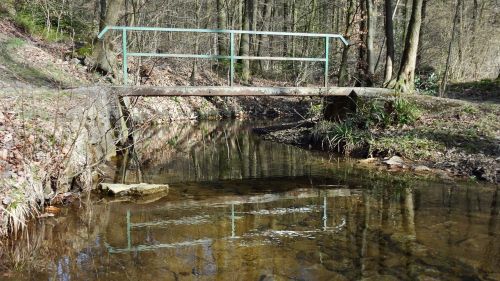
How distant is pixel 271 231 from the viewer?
6.44 metres

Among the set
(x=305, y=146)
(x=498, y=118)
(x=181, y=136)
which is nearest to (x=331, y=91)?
(x=305, y=146)

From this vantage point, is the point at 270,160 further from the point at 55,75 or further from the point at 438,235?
the point at 55,75

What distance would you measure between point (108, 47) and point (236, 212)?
34.4 feet

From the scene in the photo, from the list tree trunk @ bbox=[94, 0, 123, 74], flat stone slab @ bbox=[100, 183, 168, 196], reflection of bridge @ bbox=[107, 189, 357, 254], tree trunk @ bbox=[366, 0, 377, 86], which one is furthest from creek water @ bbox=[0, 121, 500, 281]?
tree trunk @ bbox=[94, 0, 123, 74]

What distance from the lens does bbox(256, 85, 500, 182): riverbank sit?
32.7ft

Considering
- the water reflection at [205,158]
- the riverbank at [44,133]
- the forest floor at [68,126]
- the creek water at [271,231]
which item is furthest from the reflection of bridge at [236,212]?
the water reflection at [205,158]

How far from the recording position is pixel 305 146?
13.4m

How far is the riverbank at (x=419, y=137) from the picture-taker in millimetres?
9953

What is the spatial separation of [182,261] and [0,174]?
2.61m

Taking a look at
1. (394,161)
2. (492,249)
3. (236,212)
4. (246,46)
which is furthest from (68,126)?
(246,46)

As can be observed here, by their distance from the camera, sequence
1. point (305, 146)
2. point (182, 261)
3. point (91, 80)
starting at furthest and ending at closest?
1. point (91, 80)
2. point (305, 146)
3. point (182, 261)

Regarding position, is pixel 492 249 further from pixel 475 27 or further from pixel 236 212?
pixel 475 27

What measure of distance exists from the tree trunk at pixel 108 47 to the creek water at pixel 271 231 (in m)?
6.53

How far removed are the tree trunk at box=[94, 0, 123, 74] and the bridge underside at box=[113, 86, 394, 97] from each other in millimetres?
4608
